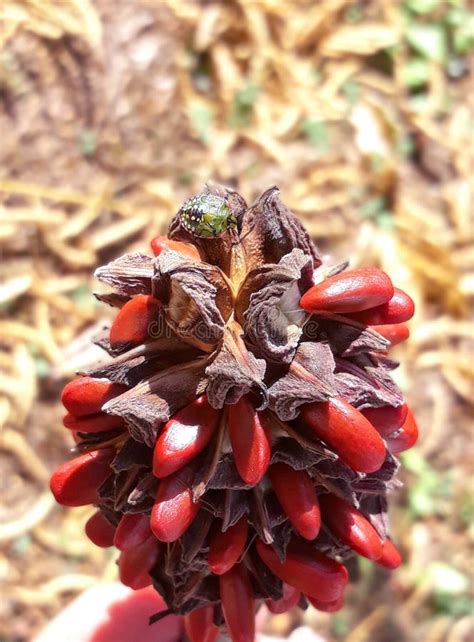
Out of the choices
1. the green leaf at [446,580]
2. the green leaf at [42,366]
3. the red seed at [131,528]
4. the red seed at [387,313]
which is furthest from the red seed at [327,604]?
the green leaf at [446,580]

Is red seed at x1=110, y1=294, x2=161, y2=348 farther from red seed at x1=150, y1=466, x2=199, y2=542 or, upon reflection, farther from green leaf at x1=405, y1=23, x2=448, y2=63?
green leaf at x1=405, y1=23, x2=448, y2=63

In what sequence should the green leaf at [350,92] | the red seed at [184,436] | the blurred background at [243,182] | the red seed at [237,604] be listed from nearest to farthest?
the red seed at [184,436] → the red seed at [237,604] → the blurred background at [243,182] → the green leaf at [350,92]

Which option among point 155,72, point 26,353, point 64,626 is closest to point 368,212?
point 155,72

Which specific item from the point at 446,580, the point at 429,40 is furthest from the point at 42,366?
the point at 429,40

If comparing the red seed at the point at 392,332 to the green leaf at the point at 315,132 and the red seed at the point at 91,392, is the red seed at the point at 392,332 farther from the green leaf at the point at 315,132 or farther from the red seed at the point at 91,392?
the green leaf at the point at 315,132

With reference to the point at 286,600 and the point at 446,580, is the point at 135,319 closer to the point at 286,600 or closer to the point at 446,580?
the point at 286,600
